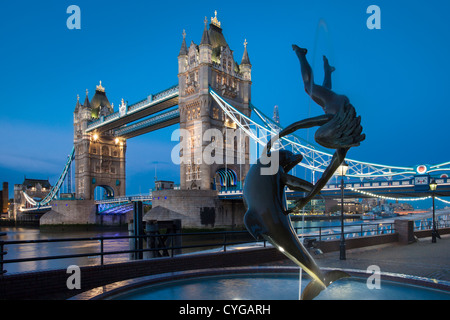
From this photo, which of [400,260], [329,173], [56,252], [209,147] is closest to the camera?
[329,173]

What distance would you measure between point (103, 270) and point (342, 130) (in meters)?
5.37

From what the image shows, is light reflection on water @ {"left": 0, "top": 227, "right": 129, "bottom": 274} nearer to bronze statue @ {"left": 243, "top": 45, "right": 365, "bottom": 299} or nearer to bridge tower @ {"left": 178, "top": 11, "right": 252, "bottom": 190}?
bronze statue @ {"left": 243, "top": 45, "right": 365, "bottom": 299}

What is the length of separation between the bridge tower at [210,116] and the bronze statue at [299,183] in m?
41.4

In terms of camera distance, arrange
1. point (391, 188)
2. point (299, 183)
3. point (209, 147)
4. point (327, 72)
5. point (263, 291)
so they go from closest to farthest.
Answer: point (299, 183)
point (327, 72)
point (263, 291)
point (391, 188)
point (209, 147)

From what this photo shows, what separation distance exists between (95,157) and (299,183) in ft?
244

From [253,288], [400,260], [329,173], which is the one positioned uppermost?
[329,173]

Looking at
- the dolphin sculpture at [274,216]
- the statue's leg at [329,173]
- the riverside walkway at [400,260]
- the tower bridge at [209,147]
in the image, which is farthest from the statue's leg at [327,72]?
the tower bridge at [209,147]

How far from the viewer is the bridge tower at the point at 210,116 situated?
47.3 metres

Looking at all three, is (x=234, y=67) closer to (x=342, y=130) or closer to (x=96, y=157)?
(x=96, y=157)

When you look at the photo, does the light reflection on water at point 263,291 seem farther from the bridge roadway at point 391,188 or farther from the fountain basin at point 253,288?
the bridge roadway at point 391,188

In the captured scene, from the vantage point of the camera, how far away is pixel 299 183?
5.21m

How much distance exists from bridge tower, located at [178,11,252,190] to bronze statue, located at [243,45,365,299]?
41384mm

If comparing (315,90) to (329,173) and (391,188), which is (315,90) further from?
(391,188)

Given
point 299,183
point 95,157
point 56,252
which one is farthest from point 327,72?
point 95,157
